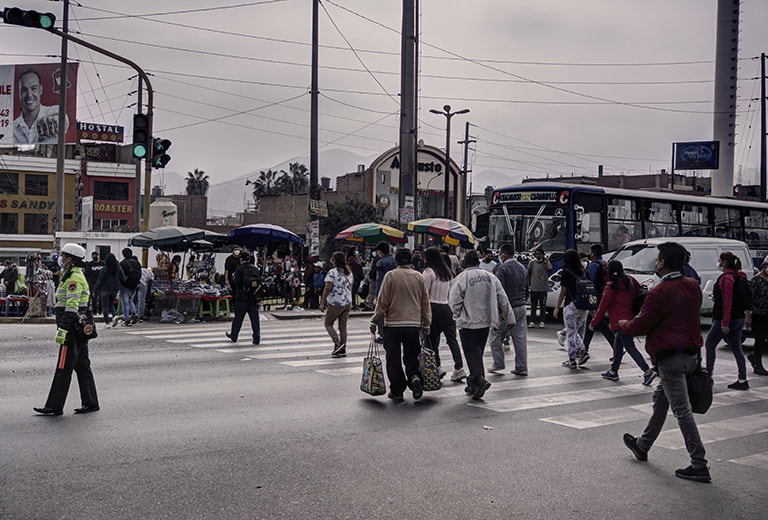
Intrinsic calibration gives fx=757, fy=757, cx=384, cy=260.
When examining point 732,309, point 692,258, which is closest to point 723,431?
point 732,309

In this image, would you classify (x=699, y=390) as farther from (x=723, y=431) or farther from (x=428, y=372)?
(x=428, y=372)

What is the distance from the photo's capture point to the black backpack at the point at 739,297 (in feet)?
34.8

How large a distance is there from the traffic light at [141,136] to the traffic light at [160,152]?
353mm

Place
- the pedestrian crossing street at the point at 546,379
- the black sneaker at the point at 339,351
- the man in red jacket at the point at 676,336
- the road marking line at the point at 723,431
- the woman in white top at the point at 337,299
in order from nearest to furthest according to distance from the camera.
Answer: the man in red jacket at the point at 676,336 < the road marking line at the point at 723,431 < the pedestrian crossing street at the point at 546,379 < the woman in white top at the point at 337,299 < the black sneaker at the point at 339,351

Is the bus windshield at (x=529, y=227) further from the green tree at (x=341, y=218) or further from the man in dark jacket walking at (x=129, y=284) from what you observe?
the green tree at (x=341, y=218)

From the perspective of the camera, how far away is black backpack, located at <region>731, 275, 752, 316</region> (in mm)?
10594

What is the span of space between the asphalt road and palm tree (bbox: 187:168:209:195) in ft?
298

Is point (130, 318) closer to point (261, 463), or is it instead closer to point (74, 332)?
point (74, 332)

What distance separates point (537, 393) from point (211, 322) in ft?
40.6

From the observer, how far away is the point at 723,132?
61500mm

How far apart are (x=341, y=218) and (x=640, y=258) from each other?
Answer: 4374cm

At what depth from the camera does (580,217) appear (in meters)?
20.7

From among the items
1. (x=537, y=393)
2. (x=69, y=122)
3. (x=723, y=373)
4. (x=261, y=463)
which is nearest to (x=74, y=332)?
(x=261, y=463)

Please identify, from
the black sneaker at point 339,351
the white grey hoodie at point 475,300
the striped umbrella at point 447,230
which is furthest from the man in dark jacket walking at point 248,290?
the striped umbrella at point 447,230
